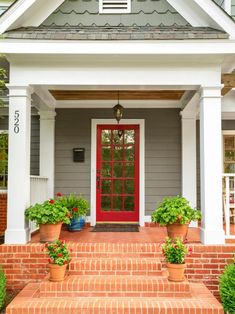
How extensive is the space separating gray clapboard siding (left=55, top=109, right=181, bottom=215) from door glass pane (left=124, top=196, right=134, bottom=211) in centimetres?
31

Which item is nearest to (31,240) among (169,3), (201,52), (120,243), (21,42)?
(120,243)

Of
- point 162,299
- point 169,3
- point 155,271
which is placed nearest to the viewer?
point 162,299

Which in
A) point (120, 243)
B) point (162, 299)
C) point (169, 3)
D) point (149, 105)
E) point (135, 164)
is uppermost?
point (169, 3)

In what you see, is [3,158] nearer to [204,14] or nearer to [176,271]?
[176,271]

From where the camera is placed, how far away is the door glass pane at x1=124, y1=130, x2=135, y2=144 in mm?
6891

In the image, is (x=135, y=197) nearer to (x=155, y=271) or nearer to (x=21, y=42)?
(x=155, y=271)

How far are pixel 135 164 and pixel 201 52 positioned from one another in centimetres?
300

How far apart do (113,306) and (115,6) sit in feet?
14.8

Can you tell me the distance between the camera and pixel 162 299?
381cm

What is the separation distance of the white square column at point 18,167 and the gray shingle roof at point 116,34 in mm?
779

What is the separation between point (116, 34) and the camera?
14.9 feet

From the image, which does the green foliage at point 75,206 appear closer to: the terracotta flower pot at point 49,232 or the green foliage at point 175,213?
the terracotta flower pot at point 49,232

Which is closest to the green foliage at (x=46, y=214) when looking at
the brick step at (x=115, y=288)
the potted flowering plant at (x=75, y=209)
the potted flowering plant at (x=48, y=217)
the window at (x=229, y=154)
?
the potted flowering plant at (x=48, y=217)

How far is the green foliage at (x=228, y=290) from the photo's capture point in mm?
3578
